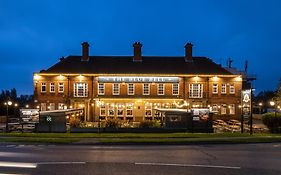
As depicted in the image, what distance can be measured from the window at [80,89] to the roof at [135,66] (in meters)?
1.75

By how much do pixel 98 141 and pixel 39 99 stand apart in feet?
136

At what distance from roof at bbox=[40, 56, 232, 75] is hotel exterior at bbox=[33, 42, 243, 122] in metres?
0.14

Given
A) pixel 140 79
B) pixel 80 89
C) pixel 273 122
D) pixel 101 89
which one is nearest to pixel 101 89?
pixel 101 89

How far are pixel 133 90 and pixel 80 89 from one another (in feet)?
23.5

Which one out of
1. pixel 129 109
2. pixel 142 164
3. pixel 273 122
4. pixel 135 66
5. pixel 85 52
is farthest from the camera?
pixel 85 52

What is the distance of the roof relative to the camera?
66688mm

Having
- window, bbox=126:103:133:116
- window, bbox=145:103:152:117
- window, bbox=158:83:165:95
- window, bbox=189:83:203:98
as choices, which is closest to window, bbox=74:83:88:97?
window, bbox=126:103:133:116

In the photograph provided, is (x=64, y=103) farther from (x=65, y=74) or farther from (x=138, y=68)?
(x=138, y=68)

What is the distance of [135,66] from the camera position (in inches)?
2692

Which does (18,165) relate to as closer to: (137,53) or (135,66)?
(135,66)

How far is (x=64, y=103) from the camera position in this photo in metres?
66.2

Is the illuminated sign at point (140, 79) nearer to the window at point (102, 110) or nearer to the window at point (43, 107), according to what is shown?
the window at point (102, 110)

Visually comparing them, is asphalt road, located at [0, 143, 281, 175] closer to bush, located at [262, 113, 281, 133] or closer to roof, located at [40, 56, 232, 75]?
bush, located at [262, 113, 281, 133]

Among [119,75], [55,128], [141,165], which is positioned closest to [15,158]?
[141,165]
